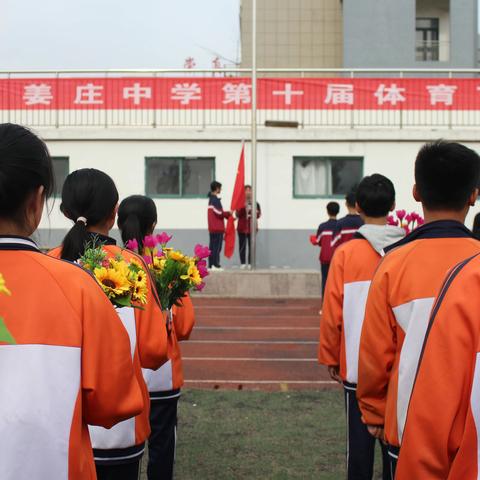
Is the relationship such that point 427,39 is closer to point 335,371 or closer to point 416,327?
point 335,371

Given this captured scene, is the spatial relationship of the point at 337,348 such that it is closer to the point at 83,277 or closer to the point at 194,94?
the point at 83,277

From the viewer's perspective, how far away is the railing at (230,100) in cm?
1959

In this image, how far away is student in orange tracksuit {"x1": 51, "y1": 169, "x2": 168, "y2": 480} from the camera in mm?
3037

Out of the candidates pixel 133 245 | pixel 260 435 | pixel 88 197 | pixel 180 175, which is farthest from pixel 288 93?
pixel 88 197

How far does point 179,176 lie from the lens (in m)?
20.5

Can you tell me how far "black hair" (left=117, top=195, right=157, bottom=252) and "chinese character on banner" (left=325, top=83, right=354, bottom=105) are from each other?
16.1 metres

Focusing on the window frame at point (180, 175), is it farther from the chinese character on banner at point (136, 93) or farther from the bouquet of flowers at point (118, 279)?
the bouquet of flowers at point (118, 279)

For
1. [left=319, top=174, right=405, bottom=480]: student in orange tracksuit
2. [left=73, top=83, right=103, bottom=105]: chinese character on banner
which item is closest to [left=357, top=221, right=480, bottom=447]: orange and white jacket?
[left=319, top=174, right=405, bottom=480]: student in orange tracksuit

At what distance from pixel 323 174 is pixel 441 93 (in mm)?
3754

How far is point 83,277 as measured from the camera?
1951 millimetres

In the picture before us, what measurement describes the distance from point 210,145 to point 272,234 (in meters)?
2.94

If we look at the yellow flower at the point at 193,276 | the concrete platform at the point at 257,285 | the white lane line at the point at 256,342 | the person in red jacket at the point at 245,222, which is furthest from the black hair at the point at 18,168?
the person in red jacket at the point at 245,222

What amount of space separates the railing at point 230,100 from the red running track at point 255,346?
6.64 metres

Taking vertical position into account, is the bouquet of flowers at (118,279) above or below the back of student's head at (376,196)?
below
